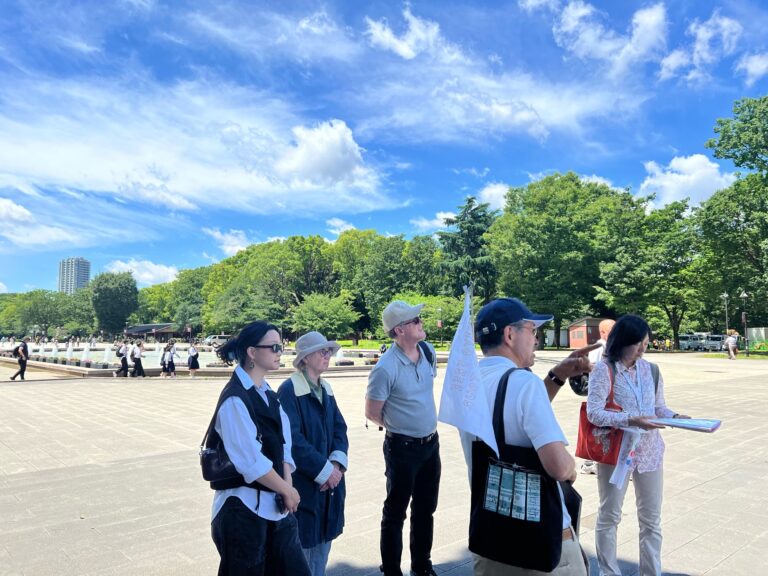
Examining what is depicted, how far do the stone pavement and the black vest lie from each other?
1.73m

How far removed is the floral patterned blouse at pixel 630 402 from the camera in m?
3.33

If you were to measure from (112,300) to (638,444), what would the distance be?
101913mm

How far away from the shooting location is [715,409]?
36.4ft

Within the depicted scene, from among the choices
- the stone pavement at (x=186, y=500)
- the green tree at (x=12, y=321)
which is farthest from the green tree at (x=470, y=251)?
the green tree at (x=12, y=321)

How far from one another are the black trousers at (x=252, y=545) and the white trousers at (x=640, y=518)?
6.55 feet

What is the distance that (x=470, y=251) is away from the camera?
172 feet

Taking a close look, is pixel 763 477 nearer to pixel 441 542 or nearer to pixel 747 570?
pixel 747 570

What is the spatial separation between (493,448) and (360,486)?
426 centimetres

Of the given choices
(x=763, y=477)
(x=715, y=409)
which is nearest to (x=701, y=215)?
(x=715, y=409)

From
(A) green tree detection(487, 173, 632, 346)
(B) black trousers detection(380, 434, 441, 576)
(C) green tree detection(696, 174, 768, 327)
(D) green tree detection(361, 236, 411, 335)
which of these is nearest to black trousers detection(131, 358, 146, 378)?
(B) black trousers detection(380, 434, 441, 576)

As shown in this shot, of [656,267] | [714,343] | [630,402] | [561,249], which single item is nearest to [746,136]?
[656,267]

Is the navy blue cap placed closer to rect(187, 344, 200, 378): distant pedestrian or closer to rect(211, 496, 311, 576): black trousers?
rect(211, 496, 311, 576): black trousers

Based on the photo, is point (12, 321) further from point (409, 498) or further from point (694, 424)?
point (694, 424)

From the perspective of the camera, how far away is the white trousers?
3.28 m
